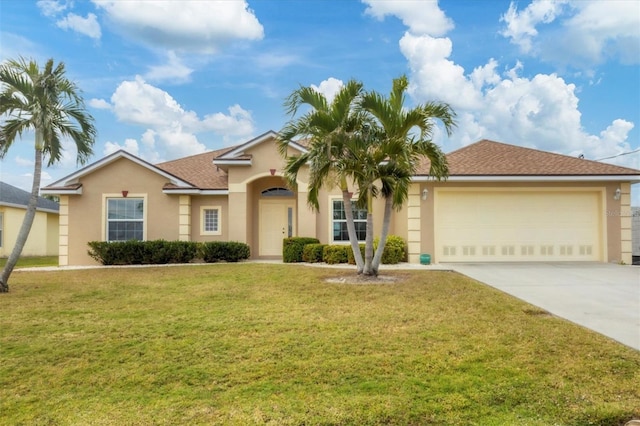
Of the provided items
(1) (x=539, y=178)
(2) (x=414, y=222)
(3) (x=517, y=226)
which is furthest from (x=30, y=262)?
(1) (x=539, y=178)

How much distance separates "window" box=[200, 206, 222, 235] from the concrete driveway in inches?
410

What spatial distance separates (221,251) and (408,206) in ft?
26.2

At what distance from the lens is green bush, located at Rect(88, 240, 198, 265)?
624 inches

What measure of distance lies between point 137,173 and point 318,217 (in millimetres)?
8266

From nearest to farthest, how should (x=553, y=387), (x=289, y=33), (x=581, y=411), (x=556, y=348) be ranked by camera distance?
(x=581, y=411)
(x=553, y=387)
(x=556, y=348)
(x=289, y=33)

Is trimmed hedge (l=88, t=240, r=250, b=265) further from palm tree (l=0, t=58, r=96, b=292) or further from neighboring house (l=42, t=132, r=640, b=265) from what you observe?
palm tree (l=0, t=58, r=96, b=292)

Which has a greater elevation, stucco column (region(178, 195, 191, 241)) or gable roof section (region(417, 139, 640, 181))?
gable roof section (region(417, 139, 640, 181))

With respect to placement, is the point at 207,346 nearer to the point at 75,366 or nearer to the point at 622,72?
the point at 75,366

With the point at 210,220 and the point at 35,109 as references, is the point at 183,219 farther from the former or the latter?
the point at 35,109

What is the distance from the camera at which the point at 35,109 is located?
10719 millimetres

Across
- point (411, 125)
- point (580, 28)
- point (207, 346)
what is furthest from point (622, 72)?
point (207, 346)

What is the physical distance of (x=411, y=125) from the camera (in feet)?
35.2

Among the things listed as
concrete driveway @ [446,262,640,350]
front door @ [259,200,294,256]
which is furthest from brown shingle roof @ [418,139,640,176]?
front door @ [259,200,294,256]

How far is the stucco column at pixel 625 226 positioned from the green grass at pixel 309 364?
34.2 ft
